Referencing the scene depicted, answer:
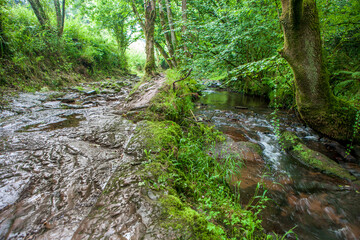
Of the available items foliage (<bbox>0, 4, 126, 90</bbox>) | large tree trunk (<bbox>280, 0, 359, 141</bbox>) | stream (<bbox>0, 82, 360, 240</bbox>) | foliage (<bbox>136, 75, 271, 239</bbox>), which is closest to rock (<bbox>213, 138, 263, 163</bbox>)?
stream (<bbox>0, 82, 360, 240</bbox>)

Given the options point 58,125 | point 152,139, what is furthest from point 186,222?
point 58,125

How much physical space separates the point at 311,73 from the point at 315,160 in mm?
1778

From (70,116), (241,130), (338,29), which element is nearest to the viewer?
(70,116)

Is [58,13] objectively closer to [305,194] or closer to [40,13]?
[40,13]

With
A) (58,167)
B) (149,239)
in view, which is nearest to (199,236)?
(149,239)

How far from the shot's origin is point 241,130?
5117 millimetres

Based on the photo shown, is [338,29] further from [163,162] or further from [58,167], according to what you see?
[58,167]

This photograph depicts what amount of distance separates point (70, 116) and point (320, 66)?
555 centimetres

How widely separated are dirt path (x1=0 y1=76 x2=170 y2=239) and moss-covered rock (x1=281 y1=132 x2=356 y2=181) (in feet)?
11.4

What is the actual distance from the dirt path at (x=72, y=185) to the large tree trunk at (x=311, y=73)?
3438 millimetres

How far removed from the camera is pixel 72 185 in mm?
1662

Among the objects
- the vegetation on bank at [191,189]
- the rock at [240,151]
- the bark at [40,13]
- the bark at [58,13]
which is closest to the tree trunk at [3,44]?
the bark at [40,13]

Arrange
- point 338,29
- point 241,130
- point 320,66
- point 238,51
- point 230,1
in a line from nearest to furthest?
point 320,66
point 338,29
point 241,130
point 238,51
point 230,1

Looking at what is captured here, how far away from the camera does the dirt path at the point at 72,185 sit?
47.3 inches
